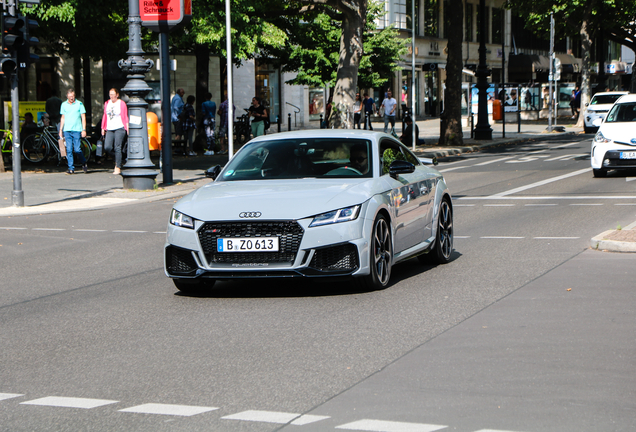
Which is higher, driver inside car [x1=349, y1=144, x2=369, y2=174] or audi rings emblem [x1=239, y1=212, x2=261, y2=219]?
driver inside car [x1=349, y1=144, x2=369, y2=174]

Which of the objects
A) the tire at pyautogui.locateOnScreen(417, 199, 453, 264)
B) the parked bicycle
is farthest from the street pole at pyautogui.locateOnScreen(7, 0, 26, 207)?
the tire at pyautogui.locateOnScreen(417, 199, 453, 264)

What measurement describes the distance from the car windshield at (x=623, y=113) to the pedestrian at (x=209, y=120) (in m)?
12.6

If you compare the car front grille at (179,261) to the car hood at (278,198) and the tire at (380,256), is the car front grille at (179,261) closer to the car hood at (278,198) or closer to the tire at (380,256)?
the car hood at (278,198)

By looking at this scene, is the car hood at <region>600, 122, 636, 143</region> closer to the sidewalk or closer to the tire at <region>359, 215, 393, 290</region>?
the sidewalk

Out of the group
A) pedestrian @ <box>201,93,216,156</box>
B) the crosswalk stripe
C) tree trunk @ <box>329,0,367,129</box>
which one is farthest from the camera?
pedestrian @ <box>201,93,216,156</box>

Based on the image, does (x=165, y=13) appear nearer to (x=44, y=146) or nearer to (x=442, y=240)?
(x=44, y=146)

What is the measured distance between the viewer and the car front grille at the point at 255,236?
7.81 metres

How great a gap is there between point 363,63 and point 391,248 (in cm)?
3499

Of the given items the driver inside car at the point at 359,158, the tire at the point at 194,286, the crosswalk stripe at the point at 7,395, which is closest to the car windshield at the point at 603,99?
the driver inside car at the point at 359,158

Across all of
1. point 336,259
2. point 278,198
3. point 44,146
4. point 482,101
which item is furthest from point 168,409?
point 482,101

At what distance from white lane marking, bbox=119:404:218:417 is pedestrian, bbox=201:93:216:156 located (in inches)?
965

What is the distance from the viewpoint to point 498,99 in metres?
51.8

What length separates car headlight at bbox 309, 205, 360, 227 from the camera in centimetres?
784

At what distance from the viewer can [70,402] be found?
512cm
